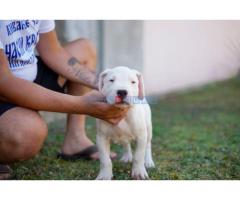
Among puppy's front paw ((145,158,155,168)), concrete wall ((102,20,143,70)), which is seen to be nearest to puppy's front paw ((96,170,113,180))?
puppy's front paw ((145,158,155,168))

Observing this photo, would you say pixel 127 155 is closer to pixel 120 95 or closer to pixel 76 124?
pixel 76 124

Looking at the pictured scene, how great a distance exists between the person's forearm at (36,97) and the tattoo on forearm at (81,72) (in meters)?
0.57

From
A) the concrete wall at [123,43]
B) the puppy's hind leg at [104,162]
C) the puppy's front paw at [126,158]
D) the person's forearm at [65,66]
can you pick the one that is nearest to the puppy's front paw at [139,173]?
the puppy's hind leg at [104,162]

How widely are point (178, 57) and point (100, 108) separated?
381 cm

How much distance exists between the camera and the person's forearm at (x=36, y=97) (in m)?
3.01

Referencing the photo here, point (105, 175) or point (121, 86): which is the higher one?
point (121, 86)

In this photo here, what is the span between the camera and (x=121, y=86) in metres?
2.95

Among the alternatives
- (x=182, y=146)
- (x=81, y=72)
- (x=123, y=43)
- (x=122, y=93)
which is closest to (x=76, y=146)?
(x=81, y=72)

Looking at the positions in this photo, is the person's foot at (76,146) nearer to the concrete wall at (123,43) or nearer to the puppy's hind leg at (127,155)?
the puppy's hind leg at (127,155)

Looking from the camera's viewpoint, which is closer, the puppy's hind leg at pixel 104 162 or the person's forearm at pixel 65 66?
the puppy's hind leg at pixel 104 162

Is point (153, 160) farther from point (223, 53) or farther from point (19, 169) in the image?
point (223, 53)

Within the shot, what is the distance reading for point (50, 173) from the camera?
3367 mm
